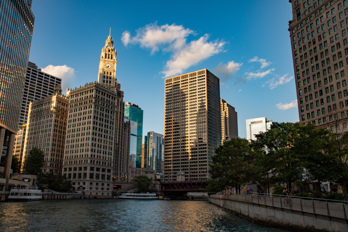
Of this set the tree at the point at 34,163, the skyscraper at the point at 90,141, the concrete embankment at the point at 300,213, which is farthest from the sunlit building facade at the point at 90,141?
the concrete embankment at the point at 300,213

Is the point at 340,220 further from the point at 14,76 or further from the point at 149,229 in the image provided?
the point at 14,76

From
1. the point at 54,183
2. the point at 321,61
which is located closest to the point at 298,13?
the point at 321,61

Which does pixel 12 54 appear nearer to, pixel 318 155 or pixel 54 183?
pixel 54 183

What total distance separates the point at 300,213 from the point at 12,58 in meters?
108

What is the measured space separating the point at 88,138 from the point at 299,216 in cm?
15710

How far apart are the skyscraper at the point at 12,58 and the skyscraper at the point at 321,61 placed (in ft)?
356

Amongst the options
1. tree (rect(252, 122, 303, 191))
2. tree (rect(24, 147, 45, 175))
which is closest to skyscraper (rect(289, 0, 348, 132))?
tree (rect(252, 122, 303, 191))

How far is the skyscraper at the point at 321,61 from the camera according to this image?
9494cm

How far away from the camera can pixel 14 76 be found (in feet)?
355

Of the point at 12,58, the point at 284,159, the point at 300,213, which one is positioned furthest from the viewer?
the point at 12,58

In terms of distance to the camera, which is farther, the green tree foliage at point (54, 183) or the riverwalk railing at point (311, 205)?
the green tree foliage at point (54, 183)

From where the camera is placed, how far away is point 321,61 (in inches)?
4075

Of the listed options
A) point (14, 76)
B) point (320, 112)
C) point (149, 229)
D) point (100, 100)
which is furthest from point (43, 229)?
point (100, 100)

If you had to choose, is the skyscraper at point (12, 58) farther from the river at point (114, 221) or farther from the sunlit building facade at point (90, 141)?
the sunlit building facade at point (90, 141)
